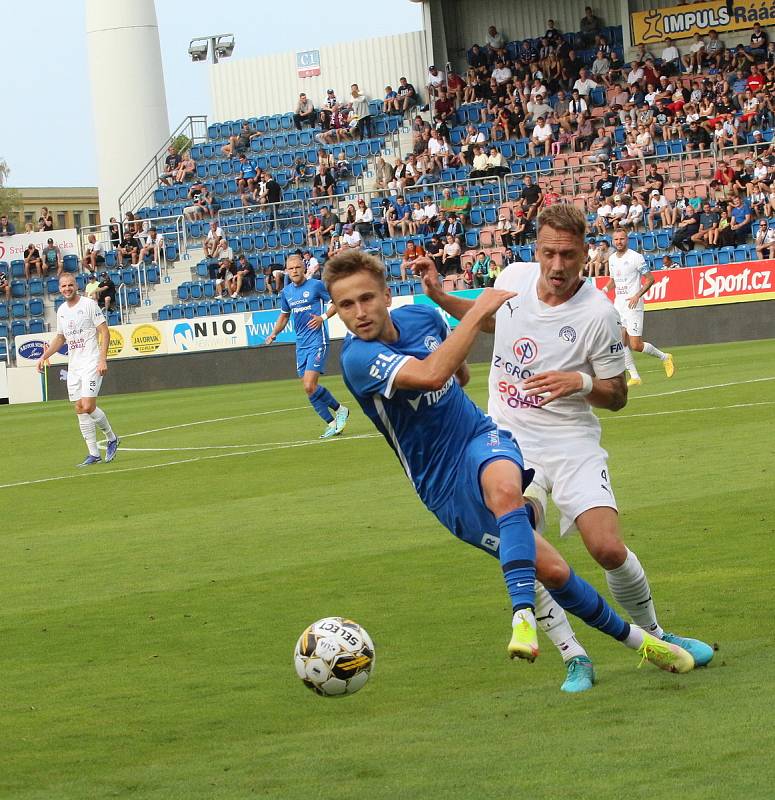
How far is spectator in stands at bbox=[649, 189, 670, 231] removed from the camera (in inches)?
1356

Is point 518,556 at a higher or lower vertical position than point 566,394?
lower

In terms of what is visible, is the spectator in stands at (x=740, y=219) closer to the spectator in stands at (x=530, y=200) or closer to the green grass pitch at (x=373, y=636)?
the spectator in stands at (x=530, y=200)

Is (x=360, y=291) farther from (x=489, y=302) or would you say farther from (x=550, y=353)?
(x=550, y=353)

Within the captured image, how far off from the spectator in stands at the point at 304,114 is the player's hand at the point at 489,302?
143 feet

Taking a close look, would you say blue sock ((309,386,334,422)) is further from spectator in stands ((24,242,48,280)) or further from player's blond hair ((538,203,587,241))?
spectator in stands ((24,242,48,280))

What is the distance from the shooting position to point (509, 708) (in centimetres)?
553

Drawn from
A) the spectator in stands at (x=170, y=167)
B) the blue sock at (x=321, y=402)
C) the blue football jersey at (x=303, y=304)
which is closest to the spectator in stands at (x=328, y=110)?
the spectator in stands at (x=170, y=167)

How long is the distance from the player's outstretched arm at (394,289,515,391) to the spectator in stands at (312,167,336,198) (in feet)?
125

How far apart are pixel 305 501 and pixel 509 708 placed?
23.8 feet

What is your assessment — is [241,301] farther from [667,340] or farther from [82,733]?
[82,733]

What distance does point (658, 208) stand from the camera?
34.6m

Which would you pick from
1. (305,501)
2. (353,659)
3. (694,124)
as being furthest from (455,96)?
(353,659)

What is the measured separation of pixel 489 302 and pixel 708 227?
2944 centimetres

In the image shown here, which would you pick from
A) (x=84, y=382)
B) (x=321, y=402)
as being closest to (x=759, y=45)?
(x=321, y=402)
